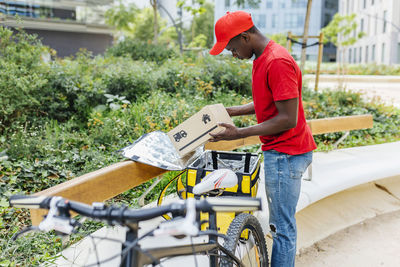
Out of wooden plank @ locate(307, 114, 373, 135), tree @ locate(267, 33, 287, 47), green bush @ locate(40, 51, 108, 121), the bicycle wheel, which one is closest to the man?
the bicycle wheel

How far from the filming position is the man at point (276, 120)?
212 centimetres

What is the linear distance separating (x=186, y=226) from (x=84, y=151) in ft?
11.5

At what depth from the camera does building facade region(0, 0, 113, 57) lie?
87.7ft

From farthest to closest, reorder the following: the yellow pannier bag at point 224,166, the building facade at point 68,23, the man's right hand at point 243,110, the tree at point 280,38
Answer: the building facade at point 68,23
the tree at point 280,38
the man's right hand at point 243,110
the yellow pannier bag at point 224,166

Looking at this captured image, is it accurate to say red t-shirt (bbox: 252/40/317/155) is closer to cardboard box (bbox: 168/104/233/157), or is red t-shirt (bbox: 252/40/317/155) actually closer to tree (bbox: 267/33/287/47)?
cardboard box (bbox: 168/104/233/157)

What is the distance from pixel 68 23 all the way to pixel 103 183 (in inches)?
1133

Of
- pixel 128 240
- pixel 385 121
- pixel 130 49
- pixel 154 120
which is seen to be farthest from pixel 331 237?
pixel 130 49

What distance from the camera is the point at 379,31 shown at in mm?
44594

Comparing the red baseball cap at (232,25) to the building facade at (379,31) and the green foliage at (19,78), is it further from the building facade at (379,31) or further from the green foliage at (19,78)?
the building facade at (379,31)

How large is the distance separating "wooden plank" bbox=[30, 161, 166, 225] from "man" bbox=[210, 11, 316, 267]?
83 centimetres

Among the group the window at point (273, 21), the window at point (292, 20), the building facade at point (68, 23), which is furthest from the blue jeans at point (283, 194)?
the window at point (273, 21)

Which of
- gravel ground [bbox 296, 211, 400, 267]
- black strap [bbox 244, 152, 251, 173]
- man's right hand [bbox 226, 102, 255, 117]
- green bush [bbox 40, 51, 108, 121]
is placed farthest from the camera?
green bush [bbox 40, 51, 108, 121]

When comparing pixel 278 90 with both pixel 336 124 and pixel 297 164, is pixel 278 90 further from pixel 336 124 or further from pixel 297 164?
pixel 336 124

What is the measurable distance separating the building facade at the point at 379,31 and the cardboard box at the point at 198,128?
36.0 m
